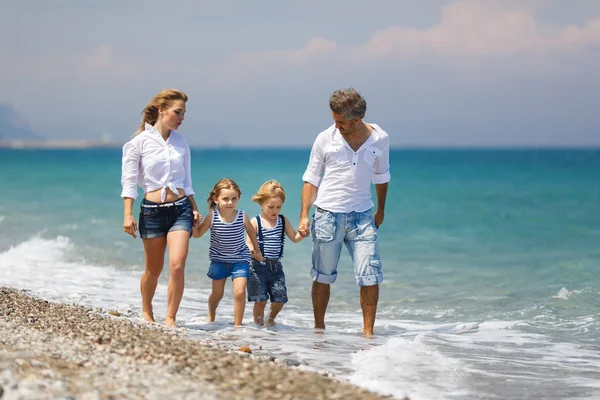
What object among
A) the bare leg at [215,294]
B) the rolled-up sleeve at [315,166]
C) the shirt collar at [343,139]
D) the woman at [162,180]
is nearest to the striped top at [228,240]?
the bare leg at [215,294]

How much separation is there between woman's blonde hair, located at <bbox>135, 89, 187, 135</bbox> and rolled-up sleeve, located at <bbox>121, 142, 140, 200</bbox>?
0.67 feet

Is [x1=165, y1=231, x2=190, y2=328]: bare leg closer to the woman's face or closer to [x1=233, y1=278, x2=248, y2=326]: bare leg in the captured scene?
[x1=233, y1=278, x2=248, y2=326]: bare leg

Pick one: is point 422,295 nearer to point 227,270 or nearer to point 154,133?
point 227,270

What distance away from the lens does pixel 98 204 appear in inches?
987

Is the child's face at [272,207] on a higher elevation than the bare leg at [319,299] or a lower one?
higher

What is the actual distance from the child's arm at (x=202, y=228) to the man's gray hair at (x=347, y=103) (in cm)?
142

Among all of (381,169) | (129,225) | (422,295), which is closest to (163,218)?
(129,225)

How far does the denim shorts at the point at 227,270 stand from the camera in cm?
672

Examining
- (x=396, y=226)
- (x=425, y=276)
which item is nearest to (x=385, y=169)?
(x=425, y=276)

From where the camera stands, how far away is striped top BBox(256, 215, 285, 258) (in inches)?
272

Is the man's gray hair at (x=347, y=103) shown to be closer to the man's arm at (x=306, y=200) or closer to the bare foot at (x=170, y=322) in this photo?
the man's arm at (x=306, y=200)

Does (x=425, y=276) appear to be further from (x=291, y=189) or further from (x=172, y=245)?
(x=291, y=189)

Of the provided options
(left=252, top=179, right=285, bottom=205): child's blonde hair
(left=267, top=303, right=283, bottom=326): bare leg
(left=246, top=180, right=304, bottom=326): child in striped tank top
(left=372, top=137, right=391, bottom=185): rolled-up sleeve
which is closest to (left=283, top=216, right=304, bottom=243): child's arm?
(left=246, top=180, right=304, bottom=326): child in striped tank top

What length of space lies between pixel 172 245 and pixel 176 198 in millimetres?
373
